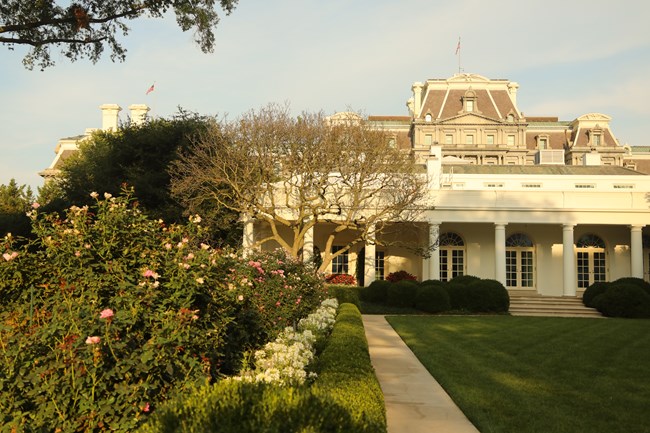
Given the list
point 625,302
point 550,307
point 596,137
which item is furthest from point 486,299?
point 596,137

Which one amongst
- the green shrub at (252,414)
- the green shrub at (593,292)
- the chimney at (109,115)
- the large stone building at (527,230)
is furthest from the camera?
the chimney at (109,115)

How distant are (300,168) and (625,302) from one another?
1428 cm

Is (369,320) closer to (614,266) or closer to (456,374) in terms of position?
(456,374)

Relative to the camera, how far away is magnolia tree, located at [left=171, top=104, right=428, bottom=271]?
2592cm

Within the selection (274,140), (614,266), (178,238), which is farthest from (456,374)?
(614,266)

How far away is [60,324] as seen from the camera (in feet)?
14.5

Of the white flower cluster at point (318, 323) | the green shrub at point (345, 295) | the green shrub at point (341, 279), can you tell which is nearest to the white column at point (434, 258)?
the green shrub at point (341, 279)

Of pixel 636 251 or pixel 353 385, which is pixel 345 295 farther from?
pixel 353 385

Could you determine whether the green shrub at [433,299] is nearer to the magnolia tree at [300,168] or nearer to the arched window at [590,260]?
the magnolia tree at [300,168]

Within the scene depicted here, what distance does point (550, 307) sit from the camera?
27344mm

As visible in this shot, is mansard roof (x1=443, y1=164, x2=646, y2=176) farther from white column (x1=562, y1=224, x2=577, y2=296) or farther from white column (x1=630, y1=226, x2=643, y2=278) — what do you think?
white column (x1=562, y1=224, x2=577, y2=296)

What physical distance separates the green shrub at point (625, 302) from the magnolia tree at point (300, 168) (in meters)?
8.65

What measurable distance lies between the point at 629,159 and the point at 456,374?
225ft

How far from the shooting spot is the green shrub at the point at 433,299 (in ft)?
83.4
